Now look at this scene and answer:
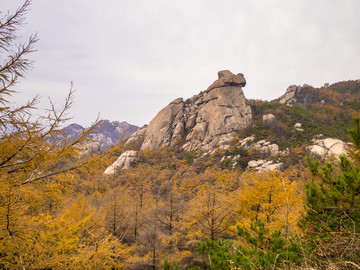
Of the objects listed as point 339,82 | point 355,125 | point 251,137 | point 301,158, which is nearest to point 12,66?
point 355,125

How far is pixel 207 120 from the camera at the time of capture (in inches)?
2116

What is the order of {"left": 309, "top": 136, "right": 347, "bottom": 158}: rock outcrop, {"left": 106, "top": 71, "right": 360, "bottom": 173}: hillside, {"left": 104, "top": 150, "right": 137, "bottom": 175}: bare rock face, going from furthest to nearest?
{"left": 104, "top": 150, "right": 137, "bottom": 175}: bare rock face, {"left": 106, "top": 71, "right": 360, "bottom": 173}: hillside, {"left": 309, "top": 136, "right": 347, "bottom": 158}: rock outcrop

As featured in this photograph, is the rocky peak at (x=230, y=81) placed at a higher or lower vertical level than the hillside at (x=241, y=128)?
higher

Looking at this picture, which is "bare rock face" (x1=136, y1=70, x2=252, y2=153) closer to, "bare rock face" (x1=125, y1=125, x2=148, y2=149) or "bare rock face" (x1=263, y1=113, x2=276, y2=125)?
"bare rock face" (x1=263, y1=113, x2=276, y2=125)

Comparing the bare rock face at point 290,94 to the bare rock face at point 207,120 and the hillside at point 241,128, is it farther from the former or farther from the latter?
the bare rock face at point 207,120

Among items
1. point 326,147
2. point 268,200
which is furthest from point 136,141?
point 268,200

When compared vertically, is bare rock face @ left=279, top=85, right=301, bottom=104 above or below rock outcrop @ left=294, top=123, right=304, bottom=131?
above

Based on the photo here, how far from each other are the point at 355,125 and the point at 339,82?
10984cm

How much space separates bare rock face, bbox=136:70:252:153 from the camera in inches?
1984

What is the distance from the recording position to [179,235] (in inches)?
427

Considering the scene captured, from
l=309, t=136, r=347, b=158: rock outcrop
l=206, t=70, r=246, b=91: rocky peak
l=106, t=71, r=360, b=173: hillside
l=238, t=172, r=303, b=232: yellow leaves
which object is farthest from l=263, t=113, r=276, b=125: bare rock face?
l=238, t=172, r=303, b=232: yellow leaves

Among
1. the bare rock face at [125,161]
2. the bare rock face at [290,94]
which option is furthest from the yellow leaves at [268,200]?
the bare rock face at [290,94]

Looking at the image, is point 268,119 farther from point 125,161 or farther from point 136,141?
point 136,141

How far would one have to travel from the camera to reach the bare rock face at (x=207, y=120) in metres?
50.4
